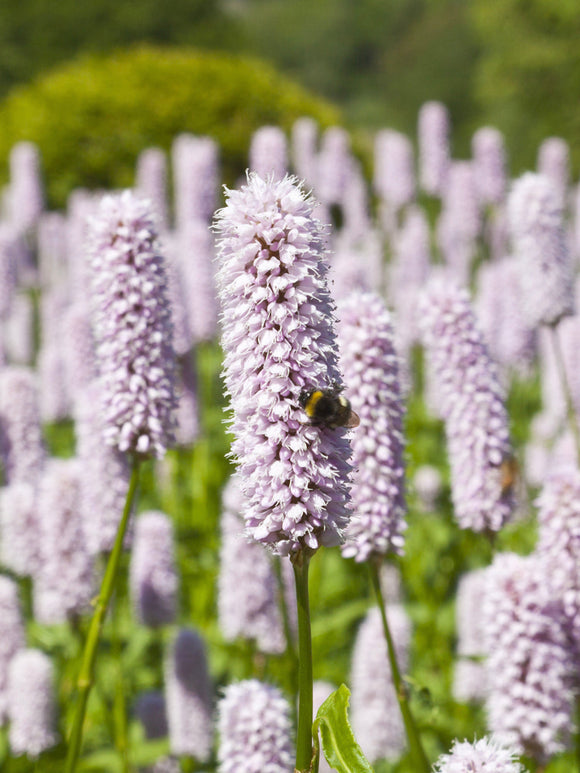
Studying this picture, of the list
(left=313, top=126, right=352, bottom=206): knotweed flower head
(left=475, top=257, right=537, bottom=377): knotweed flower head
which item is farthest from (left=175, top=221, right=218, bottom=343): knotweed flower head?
(left=313, top=126, right=352, bottom=206): knotweed flower head

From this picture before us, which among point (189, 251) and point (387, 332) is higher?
point (189, 251)

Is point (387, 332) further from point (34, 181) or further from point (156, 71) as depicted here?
point (156, 71)

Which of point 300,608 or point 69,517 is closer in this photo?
point 300,608

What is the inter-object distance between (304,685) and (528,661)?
111cm

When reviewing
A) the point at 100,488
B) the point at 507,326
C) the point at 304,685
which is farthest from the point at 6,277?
the point at 304,685

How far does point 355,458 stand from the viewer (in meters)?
2.86

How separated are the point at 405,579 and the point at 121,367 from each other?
3.56 m

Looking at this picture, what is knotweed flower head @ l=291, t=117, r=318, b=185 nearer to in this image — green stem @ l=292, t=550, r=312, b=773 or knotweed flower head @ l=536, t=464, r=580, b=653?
knotweed flower head @ l=536, t=464, r=580, b=653

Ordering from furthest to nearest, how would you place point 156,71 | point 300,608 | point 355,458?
point 156,71 < point 355,458 < point 300,608

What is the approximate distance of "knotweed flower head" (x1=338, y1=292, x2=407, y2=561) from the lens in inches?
112

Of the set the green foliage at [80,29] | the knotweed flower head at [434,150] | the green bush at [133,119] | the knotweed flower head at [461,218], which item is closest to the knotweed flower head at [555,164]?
the knotweed flower head at [461,218]

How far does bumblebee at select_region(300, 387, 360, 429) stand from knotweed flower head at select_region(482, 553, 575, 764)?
3.67 ft

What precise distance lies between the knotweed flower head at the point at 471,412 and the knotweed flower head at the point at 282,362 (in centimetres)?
139

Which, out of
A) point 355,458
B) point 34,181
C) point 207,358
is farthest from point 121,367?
point 34,181
